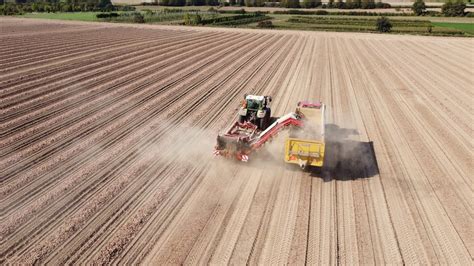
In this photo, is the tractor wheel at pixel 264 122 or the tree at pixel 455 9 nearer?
the tractor wheel at pixel 264 122

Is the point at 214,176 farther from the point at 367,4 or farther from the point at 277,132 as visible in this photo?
the point at 367,4

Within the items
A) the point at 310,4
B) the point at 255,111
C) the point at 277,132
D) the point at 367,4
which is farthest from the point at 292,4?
the point at 277,132

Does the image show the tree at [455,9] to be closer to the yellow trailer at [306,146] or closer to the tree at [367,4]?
the tree at [367,4]

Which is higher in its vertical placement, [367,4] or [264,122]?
[367,4]

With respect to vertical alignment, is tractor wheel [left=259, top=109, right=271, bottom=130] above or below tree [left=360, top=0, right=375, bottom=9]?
below

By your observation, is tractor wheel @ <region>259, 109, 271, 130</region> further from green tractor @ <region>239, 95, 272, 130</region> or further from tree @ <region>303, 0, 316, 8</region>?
tree @ <region>303, 0, 316, 8</region>

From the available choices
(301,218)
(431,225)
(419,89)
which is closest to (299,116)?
(301,218)

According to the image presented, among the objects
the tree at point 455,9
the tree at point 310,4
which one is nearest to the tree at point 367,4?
the tree at point 310,4

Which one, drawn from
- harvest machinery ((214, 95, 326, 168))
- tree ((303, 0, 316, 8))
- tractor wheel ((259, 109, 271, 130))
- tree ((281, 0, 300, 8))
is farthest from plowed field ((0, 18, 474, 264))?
tree ((281, 0, 300, 8))
